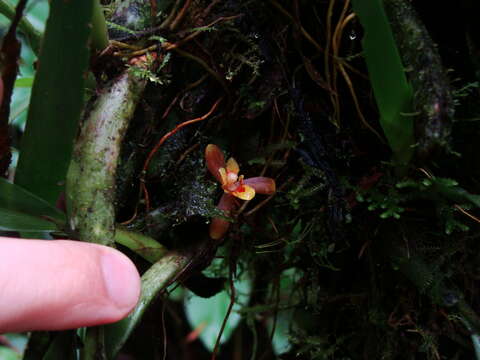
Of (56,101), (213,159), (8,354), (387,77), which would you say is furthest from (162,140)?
(8,354)

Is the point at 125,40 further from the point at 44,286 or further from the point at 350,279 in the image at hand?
the point at 350,279

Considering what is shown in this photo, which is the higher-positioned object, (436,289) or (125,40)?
(125,40)

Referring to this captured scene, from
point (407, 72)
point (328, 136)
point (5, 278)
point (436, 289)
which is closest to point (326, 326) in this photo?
point (436, 289)

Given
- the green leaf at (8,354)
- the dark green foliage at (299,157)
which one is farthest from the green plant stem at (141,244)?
the green leaf at (8,354)

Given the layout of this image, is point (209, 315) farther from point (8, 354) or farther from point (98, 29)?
point (98, 29)

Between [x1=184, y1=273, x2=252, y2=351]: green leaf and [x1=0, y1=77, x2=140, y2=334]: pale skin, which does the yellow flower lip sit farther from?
[x1=184, y1=273, x2=252, y2=351]: green leaf

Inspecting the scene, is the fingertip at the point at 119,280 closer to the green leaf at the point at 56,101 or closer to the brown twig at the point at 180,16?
the green leaf at the point at 56,101
